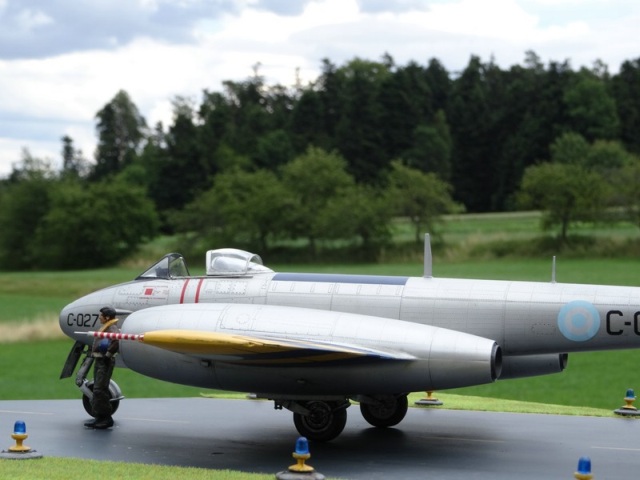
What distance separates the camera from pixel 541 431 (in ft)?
58.2

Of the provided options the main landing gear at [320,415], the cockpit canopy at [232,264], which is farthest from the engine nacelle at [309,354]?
the cockpit canopy at [232,264]

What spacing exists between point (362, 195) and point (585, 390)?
2064 inches

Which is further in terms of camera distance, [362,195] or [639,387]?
[362,195]

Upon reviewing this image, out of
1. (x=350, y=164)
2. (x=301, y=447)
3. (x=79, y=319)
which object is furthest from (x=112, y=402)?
(x=350, y=164)

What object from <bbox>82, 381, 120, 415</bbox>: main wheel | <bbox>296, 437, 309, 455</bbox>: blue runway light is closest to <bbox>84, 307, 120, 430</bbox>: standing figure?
<bbox>82, 381, 120, 415</bbox>: main wheel

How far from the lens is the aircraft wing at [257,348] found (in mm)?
15008

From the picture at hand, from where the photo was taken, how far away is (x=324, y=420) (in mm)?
16438

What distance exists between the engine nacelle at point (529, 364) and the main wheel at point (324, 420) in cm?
266

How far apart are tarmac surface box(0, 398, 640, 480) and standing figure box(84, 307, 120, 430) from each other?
286 mm

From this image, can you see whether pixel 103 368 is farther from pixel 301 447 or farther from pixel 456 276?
pixel 456 276

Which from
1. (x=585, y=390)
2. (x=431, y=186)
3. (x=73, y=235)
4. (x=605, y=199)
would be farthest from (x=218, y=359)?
(x=73, y=235)

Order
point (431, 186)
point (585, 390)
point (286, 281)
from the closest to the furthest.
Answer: point (286, 281) < point (585, 390) < point (431, 186)

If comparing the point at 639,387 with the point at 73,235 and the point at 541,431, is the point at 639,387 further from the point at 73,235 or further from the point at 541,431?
the point at 73,235

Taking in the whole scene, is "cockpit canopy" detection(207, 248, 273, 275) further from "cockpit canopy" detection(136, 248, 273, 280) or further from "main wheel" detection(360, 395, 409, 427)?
"main wheel" detection(360, 395, 409, 427)
